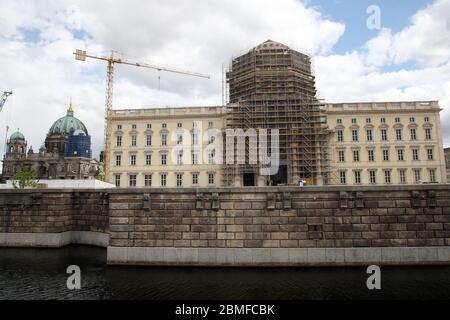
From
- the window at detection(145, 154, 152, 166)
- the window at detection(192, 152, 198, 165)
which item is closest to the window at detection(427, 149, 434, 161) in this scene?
the window at detection(192, 152, 198, 165)

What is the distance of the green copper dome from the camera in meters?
126

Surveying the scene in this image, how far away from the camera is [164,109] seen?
58.7 metres

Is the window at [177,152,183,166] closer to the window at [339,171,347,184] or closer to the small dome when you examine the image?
the window at [339,171,347,184]

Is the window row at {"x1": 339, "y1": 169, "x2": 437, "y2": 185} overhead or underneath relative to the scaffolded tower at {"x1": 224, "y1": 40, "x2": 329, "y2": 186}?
underneath

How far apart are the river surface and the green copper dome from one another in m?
118

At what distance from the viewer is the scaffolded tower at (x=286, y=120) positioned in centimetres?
5366

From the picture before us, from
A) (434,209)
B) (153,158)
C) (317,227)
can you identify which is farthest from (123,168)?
(434,209)

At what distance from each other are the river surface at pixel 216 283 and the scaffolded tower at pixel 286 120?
120 ft

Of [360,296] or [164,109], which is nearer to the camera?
[360,296]

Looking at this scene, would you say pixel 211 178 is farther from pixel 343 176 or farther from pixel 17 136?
pixel 17 136

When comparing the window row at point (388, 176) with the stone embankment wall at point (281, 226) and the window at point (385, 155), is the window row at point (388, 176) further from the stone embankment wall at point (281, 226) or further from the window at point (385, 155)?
the stone embankment wall at point (281, 226)

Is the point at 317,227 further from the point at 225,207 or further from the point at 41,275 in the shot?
the point at 41,275

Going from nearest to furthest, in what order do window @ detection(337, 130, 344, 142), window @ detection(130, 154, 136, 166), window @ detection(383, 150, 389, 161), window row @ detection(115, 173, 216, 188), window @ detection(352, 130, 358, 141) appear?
window @ detection(383, 150, 389, 161) < window @ detection(352, 130, 358, 141) < window @ detection(337, 130, 344, 142) < window row @ detection(115, 173, 216, 188) < window @ detection(130, 154, 136, 166)

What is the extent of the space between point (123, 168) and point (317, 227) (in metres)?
46.6
